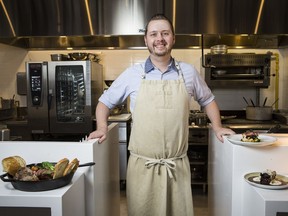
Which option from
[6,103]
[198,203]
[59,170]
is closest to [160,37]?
[59,170]

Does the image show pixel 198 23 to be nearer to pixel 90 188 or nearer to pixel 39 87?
pixel 39 87

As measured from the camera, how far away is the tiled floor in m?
3.16

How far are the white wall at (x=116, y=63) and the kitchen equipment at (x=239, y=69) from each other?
377 millimetres

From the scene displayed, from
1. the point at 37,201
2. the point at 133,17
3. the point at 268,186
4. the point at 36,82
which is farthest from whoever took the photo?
the point at 36,82

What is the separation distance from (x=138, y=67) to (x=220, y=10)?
2099 millimetres

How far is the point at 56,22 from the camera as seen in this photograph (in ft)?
12.1

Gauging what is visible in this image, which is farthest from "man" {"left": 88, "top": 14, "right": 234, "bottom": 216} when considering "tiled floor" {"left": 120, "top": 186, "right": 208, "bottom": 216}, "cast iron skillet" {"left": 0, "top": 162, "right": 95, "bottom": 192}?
"tiled floor" {"left": 120, "top": 186, "right": 208, "bottom": 216}

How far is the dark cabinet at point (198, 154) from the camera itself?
11.9 ft

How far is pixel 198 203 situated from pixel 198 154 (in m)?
0.59

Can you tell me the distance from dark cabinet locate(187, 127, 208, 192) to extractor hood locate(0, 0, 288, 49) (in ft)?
3.93

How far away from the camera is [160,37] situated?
179 centimetres

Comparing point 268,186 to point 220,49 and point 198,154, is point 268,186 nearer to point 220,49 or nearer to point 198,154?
point 198,154

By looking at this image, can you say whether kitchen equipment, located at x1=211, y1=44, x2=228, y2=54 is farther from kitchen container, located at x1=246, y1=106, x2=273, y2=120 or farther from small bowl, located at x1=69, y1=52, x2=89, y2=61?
small bowl, located at x1=69, y1=52, x2=89, y2=61

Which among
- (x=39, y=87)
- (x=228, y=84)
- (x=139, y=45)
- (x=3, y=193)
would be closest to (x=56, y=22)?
(x=39, y=87)
